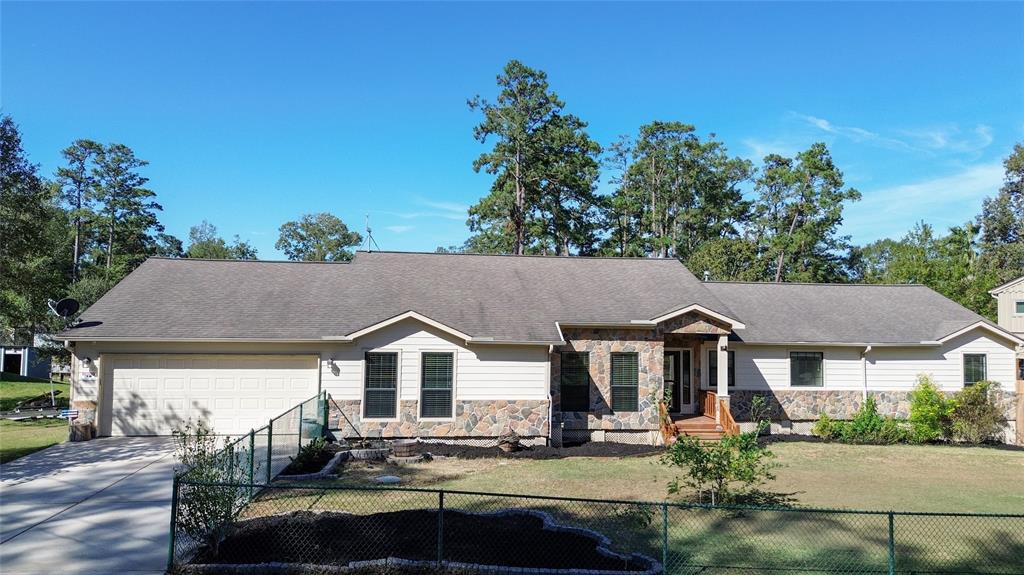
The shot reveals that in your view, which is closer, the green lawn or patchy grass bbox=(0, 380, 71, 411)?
the green lawn

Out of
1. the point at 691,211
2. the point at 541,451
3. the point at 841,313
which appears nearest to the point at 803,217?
the point at 691,211

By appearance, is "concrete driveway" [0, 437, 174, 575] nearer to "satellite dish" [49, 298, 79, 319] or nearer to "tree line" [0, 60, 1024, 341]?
"satellite dish" [49, 298, 79, 319]

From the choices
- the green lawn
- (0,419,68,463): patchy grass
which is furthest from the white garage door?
the green lawn

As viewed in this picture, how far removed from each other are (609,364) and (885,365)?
9.12 metres

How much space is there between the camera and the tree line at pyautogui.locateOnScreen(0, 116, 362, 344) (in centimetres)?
1834

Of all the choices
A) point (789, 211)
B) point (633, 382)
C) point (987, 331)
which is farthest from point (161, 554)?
point (789, 211)

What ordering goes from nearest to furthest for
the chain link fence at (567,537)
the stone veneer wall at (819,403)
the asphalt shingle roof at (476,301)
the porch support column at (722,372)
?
1. the chain link fence at (567,537)
2. the asphalt shingle roof at (476,301)
3. the porch support column at (722,372)
4. the stone veneer wall at (819,403)

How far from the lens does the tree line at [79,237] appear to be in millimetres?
18344

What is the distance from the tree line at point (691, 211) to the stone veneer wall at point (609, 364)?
19967 millimetres

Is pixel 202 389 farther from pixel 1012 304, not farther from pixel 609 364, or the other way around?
pixel 1012 304

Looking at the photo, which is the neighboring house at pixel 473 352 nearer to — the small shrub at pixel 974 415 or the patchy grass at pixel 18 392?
the small shrub at pixel 974 415

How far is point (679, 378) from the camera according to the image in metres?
19.9

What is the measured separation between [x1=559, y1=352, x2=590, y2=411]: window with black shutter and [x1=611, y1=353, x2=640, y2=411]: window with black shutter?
703 mm

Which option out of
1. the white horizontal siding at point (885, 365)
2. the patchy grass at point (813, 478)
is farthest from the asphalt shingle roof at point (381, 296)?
the patchy grass at point (813, 478)
